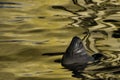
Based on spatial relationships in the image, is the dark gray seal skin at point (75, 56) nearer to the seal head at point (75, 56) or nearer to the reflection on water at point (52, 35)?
the seal head at point (75, 56)

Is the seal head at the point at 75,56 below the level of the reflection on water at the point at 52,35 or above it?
above

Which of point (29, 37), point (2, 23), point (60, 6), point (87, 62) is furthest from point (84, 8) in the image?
point (87, 62)

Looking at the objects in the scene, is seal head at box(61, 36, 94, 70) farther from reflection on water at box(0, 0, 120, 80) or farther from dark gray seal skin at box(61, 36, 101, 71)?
reflection on water at box(0, 0, 120, 80)

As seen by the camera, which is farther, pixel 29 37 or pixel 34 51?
pixel 29 37

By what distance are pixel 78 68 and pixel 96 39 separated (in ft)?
6.65

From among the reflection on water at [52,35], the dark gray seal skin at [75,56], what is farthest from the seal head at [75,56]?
the reflection on water at [52,35]

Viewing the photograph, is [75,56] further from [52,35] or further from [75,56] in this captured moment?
[52,35]

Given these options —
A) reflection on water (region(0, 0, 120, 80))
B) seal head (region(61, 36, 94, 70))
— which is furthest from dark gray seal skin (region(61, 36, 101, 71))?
reflection on water (region(0, 0, 120, 80))

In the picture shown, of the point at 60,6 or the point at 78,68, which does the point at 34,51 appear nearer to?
the point at 78,68

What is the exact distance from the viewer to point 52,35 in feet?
26.2

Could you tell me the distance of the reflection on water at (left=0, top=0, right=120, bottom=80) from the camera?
5.59m

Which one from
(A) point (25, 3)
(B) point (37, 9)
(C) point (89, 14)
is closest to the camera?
(C) point (89, 14)

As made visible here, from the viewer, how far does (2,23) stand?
352 inches

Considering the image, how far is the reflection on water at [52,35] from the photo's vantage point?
5.59 meters
